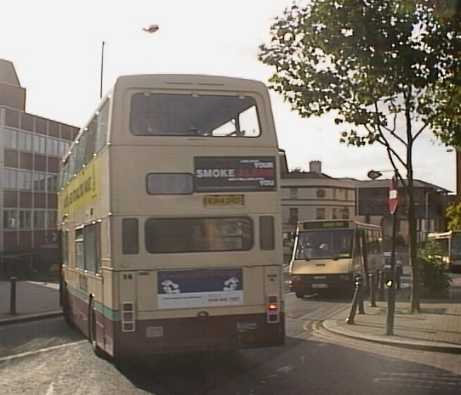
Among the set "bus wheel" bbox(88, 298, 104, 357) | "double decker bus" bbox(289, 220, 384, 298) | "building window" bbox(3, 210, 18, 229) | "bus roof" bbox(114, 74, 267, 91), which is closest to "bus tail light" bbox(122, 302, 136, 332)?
"bus wheel" bbox(88, 298, 104, 357)

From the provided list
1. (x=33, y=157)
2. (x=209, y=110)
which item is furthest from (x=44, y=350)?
(x=33, y=157)

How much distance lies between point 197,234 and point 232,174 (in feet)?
3.07

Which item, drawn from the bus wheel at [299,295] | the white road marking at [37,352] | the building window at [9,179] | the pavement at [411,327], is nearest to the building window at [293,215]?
the building window at [9,179]

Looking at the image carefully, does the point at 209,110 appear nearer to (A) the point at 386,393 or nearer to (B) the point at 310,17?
(A) the point at 386,393

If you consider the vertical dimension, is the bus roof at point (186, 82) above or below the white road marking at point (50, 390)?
above

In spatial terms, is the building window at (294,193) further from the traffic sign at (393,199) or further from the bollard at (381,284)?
the traffic sign at (393,199)

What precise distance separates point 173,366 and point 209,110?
12.7 ft

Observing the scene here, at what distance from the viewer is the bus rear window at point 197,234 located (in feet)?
37.4

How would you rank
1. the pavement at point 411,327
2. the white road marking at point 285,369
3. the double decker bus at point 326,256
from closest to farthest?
the white road marking at point 285,369, the pavement at point 411,327, the double decker bus at point 326,256

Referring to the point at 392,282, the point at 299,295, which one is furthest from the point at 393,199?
the point at 299,295

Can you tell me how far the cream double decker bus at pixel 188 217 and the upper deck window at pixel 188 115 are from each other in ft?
0.04

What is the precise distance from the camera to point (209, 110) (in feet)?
38.2

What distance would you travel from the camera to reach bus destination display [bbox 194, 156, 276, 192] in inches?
453

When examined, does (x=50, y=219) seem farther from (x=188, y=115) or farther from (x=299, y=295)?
(x=188, y=115)
